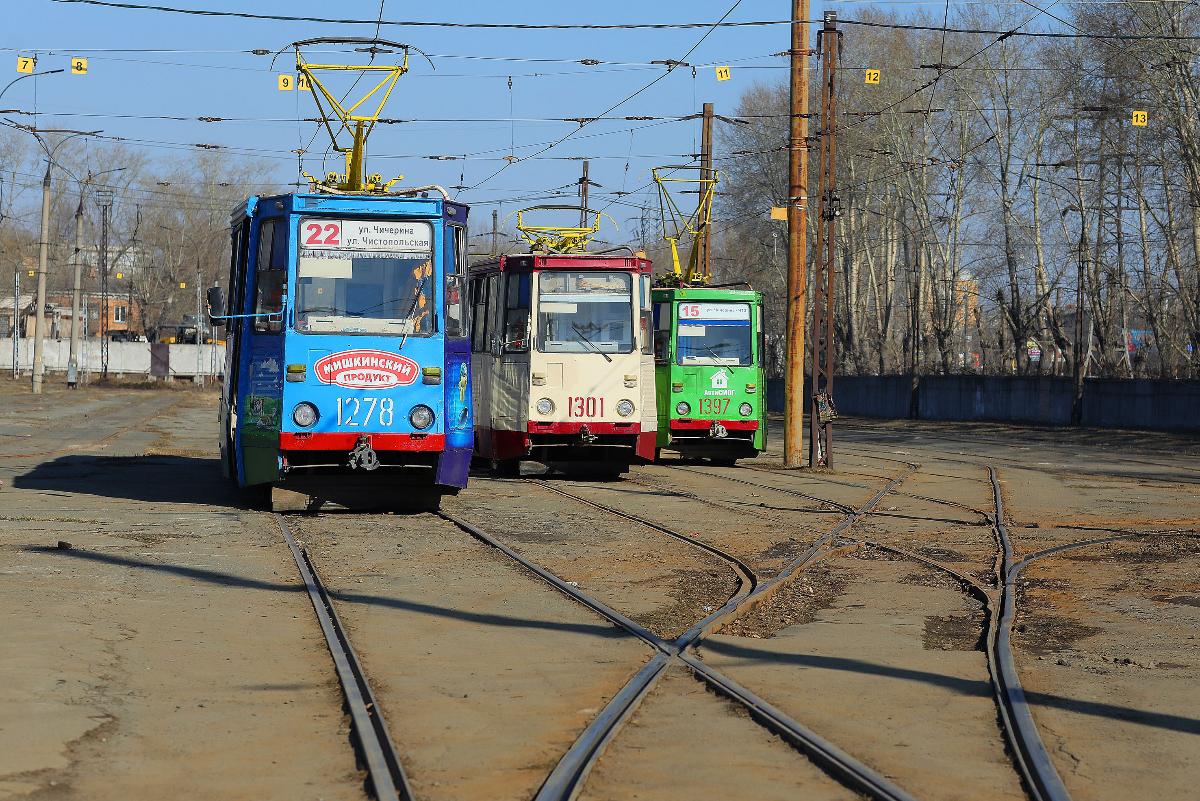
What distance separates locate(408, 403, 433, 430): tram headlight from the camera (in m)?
15.5

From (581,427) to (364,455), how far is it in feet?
21.3

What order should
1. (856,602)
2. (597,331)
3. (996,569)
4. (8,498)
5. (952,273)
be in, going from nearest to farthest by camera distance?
(856,602), (996,569), (8,498), (597,331), (952,273)

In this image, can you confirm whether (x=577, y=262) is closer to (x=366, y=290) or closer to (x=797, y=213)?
(x=797, y=213)

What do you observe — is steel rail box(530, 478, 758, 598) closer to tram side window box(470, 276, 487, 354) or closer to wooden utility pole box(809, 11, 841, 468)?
tram side window box(470, 276, 487, 354)

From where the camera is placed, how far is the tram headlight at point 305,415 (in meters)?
15.2

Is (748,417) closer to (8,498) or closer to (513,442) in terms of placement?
(513,442)

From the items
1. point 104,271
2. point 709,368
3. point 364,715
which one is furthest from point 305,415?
point 104,271

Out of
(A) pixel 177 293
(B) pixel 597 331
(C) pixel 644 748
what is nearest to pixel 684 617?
(C) pixel 644 748

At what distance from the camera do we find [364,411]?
50.5 ft

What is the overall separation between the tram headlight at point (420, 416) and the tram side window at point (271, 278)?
1.49 m

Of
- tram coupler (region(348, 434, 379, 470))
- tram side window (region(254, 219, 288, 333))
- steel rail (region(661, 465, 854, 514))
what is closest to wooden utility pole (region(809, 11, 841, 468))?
steel rail (region(661, 465, 854, 514))

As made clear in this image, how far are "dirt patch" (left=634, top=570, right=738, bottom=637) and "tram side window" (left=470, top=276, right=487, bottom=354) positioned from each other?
11281 mm

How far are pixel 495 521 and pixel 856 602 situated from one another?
5.82 metres

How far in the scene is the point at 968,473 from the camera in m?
25.6
